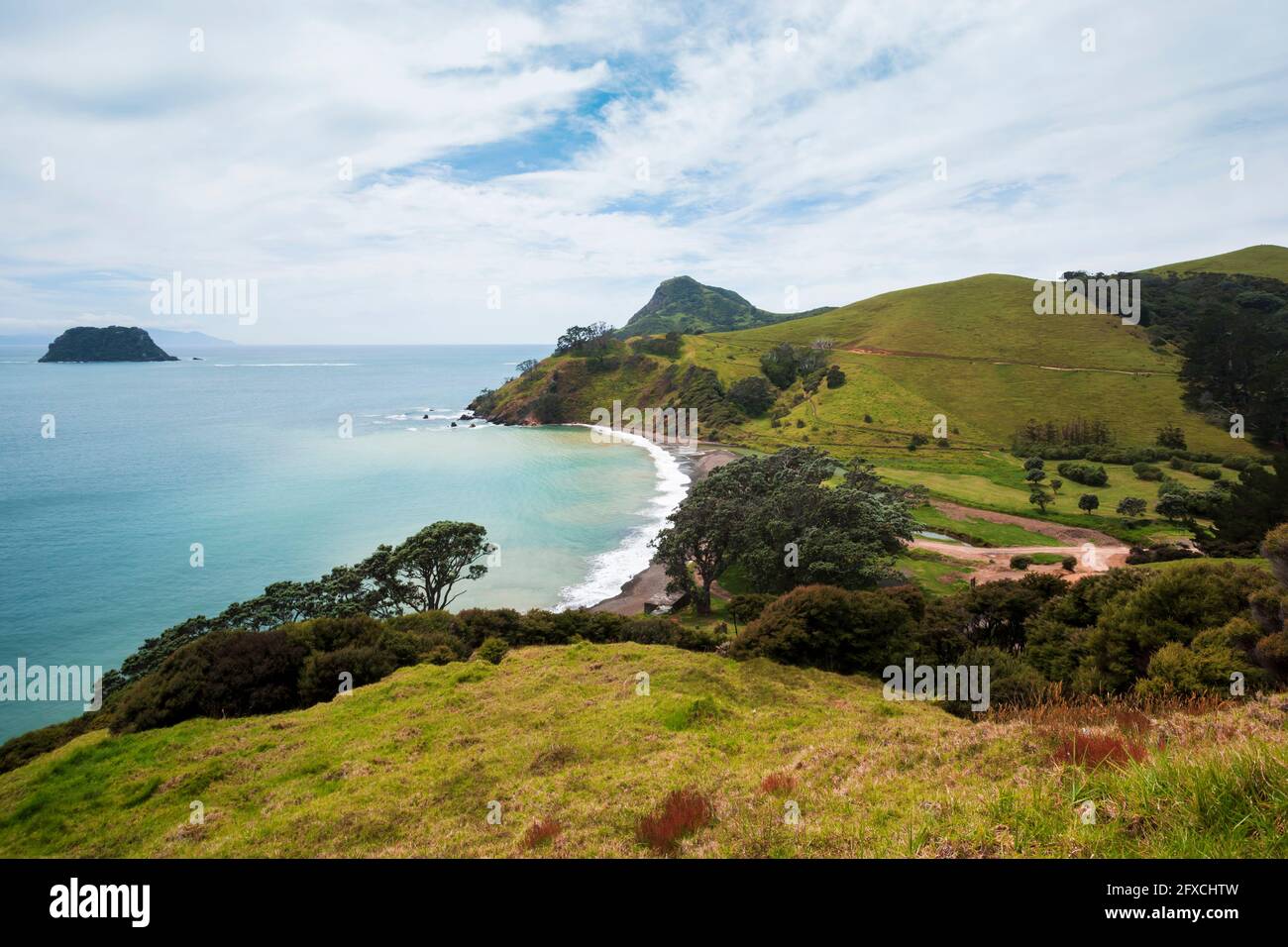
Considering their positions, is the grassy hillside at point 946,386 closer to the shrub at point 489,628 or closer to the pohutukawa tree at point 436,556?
the shrub at point 489,628

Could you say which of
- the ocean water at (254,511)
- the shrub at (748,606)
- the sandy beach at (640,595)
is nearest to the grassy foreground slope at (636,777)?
the shrub at (748,606)

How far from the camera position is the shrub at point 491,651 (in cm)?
2262

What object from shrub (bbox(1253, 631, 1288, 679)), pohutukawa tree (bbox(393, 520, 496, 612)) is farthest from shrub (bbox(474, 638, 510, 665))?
shrub (bbox(1253, 631, 1288, 679))

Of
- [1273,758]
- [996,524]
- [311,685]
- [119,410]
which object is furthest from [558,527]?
[119,410]

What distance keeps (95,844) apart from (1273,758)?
19354 millimetres

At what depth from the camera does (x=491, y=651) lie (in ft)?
75.7

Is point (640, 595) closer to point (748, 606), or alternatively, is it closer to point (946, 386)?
point (748, 606)

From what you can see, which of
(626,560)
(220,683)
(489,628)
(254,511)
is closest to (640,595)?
(626,560)

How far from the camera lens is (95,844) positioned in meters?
11.4

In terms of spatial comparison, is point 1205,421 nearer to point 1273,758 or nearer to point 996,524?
point 996,524

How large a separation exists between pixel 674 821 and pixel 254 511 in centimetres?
6651

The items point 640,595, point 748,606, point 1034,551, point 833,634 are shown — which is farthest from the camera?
point 1034,551

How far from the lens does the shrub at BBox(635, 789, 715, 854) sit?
8.04 metres

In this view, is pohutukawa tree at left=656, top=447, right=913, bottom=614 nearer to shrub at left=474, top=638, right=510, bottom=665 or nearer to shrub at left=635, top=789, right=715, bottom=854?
shrub at left=474, top=638, right=510, bottom=665
